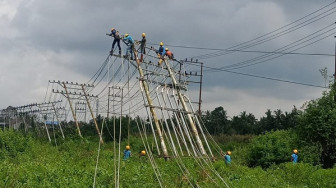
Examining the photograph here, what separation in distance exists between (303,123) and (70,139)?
16.4 meters

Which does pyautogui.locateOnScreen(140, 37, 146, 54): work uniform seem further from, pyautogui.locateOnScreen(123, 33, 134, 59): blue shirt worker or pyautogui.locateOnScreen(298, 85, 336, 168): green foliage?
pyautogui.locateOnScreen(298, 85, 336, 168): green foliage

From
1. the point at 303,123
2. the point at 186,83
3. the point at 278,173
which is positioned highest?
the point at 186,83

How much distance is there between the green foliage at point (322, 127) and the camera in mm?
26422

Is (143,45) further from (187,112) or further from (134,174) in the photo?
(134,174)

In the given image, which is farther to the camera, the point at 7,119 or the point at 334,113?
the point at 7,119

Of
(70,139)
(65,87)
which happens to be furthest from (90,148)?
(65,87)

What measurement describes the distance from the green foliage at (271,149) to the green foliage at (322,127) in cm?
111

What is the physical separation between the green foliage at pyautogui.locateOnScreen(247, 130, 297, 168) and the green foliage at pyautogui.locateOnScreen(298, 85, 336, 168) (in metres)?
1.11

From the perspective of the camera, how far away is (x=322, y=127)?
86.8ft

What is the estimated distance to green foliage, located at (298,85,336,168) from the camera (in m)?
26.4

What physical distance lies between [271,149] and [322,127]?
11.1 ft

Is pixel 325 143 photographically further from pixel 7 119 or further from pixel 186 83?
pixel 7 119

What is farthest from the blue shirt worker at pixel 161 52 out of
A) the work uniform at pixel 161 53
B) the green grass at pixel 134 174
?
the green grass at pixel 134 174

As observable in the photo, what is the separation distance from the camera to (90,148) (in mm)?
30531
